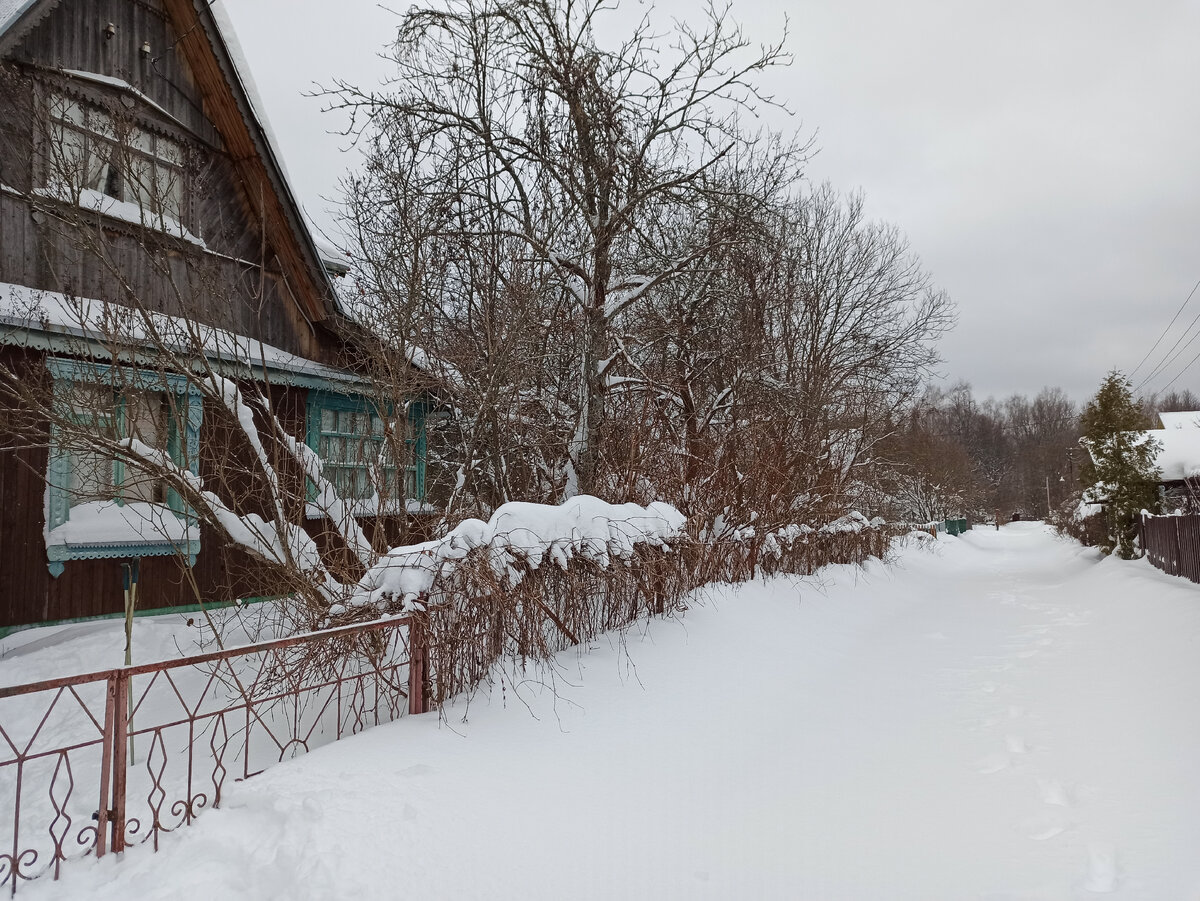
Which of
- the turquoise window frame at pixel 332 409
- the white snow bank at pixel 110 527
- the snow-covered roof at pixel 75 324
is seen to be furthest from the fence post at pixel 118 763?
the turquoise window frame at pixel 332 409

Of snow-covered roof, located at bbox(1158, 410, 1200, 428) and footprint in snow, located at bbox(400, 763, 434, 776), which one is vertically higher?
snow-covered roof, located at bbox(1158, 410, 1200, 428)

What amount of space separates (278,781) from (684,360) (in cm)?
1038

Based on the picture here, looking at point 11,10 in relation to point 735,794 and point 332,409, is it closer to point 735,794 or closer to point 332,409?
point 332,409

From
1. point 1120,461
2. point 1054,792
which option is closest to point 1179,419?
point 1120,461

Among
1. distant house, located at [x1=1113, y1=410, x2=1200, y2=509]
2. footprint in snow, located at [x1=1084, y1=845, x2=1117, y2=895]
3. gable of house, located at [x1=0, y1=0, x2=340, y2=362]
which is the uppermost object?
gable of house, located at [x1=0, y1=0, x2=340, y2=362]

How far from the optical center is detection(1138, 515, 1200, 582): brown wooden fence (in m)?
12.1

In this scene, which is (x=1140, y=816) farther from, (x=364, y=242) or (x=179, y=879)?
(x=364, y=242)

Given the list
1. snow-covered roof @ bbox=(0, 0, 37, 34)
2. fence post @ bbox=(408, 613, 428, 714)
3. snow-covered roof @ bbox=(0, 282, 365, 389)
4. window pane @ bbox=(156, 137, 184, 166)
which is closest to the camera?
fence post @ bbox=(408, 613, 428, 714)

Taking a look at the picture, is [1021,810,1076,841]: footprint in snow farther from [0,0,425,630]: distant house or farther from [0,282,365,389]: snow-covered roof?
[0,282,365,389]: snow-covered roof

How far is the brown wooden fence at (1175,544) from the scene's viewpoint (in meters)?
12.1

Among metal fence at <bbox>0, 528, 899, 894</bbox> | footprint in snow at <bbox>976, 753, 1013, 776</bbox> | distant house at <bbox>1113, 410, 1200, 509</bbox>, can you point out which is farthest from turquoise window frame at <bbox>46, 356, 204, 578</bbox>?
distant house at <bbox>1113, 410, 1200, 509</bbox>

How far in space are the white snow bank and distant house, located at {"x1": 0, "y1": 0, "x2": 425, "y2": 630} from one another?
0.02m

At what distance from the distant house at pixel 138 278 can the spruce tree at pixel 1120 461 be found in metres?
16.3

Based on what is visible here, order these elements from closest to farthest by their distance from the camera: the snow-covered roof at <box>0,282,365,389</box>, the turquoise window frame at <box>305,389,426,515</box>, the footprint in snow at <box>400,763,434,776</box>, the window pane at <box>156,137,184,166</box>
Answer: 1. the footprint in snow at <box>400,763,434,776</box>
2. the snow-covered roof at <box>0,282,365,389</box>
3. the window pane at <box>156,137,184,166</box>
4. the turquoise window frame at <box>305,389,426,515</box>
